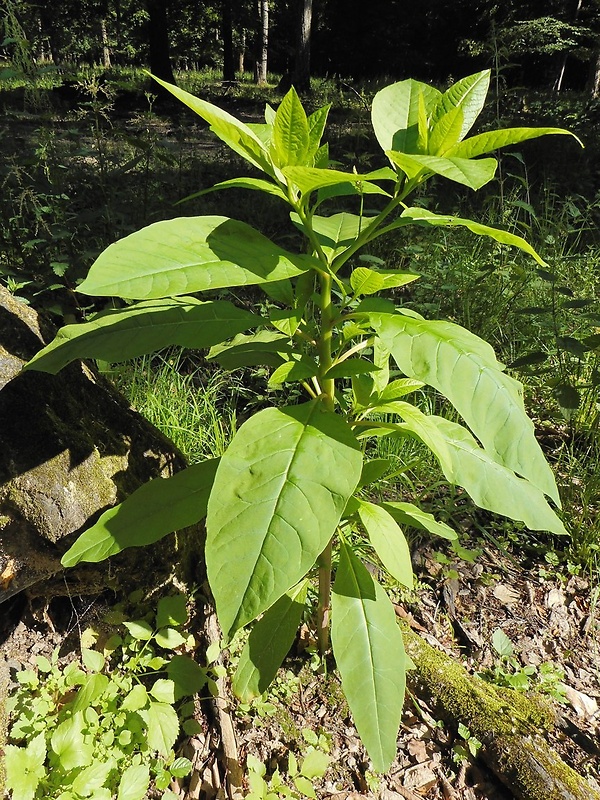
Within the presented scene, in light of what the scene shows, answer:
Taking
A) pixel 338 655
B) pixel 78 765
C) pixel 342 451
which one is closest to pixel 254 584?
pixel 342 451

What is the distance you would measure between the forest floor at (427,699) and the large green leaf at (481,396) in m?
1.19

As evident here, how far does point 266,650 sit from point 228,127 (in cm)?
133

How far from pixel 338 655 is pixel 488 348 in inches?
33.8

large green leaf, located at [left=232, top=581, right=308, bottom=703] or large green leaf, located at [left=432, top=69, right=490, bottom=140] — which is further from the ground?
large green leaf, located at [left=432, top=69, right=490, bottom=140]

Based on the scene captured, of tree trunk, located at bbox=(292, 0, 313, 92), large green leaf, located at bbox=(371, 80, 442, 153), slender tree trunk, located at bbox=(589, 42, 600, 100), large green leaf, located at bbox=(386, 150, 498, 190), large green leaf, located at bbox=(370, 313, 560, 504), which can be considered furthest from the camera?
tree trunk, located at bbox=(292, 0, 313, 92)

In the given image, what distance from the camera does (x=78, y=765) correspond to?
1382 millimetres

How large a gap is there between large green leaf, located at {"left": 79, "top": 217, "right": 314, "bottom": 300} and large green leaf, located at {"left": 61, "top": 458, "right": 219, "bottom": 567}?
0.62 m

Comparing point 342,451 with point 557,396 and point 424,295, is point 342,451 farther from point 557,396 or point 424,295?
point 424,295

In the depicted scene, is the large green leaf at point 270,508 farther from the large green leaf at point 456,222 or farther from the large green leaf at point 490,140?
the large green leaf at point 490,140

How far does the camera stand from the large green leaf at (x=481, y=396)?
1014mm

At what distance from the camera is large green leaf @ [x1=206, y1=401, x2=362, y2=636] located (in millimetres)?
908

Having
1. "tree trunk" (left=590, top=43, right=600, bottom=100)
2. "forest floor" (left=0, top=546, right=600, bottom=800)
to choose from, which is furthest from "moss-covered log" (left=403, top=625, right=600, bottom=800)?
"tree trunk" (left=590, top=43, right=600, bottom=100)

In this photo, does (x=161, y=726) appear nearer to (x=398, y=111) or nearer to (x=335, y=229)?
(x=335, y=229)

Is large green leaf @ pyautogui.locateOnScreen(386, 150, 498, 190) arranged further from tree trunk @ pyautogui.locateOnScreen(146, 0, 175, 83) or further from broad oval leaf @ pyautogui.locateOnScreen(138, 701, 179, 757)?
tree trunk @ pyautogui.locateOnScreen(146, 0, 175, 83)
